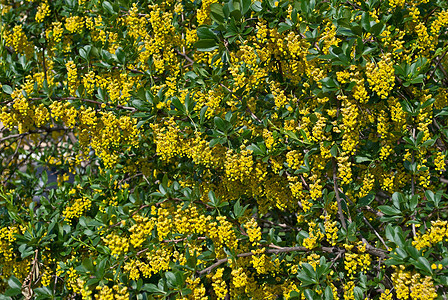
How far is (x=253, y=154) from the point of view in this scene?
249 cm

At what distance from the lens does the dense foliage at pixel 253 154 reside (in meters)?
2.21

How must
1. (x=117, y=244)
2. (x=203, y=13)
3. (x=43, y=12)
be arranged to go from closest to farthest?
(x=117, y=244)
(x=203, y=13)
(x=43, y=12)

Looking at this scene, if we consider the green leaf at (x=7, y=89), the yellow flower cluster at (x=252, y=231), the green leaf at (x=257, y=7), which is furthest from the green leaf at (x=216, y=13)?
Answer: the green leaf at (x=7, y=89)

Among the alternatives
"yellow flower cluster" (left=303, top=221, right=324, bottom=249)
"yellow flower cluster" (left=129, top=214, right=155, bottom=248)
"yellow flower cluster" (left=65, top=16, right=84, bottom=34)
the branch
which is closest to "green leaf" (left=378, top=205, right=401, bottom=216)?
the branch

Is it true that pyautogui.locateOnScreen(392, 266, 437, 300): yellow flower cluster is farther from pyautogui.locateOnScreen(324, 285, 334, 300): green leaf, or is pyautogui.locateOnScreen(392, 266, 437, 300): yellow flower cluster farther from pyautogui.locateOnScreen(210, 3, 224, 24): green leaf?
pyautogui.locateOnScreen(210, 3, 224, 24): green leaf

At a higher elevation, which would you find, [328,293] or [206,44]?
[206,44]

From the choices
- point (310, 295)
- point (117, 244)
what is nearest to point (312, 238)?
point (310, 295)

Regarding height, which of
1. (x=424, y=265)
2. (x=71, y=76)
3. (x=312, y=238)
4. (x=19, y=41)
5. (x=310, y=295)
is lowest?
(x=310, y=295)

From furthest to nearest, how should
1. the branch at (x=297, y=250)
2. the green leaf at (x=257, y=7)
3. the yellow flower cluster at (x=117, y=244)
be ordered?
the green leaf at (x=257, y=7), the branch at (x=297, y=250), the yellow flower cluster at (x=117, y=244)

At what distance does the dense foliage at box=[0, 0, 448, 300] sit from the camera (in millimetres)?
2211

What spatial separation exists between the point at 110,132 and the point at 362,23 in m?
1.46

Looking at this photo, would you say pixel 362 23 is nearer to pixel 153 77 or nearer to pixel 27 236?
pixel 153 77

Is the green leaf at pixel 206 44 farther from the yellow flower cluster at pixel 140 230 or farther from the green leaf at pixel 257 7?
the yellow flower cluster at pixel 140 230

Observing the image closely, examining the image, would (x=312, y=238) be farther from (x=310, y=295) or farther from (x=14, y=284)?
(x=14, y=284)
